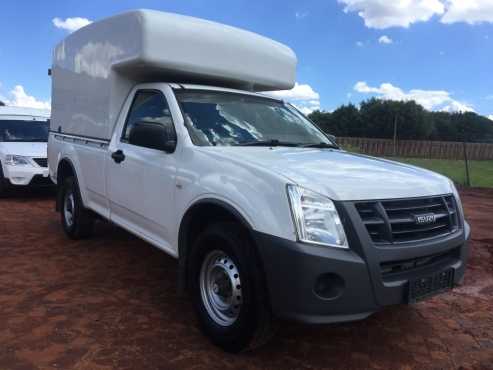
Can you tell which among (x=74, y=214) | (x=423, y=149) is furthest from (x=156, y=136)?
(x=423, y=149)

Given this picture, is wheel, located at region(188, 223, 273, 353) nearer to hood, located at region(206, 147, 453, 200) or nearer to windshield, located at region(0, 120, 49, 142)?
hood, located at region(206, 147, 453, 200)

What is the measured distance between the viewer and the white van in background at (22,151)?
9477 mm

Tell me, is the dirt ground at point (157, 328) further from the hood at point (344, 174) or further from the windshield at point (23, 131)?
the windshield at point (23, 131)

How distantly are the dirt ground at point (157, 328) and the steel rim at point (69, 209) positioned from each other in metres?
0.82

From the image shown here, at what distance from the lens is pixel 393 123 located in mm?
64000

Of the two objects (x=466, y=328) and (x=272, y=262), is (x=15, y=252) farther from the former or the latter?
(x=466, y=328)

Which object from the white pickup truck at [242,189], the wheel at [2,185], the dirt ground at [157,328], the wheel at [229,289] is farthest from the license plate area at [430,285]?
the wheel at [2,185]

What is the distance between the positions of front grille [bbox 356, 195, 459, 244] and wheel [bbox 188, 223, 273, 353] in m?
0.77

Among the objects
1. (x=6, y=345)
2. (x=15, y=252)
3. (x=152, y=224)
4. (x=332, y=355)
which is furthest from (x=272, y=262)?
(x=15, y=252)

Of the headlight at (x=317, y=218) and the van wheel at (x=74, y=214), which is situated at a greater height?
the headlight at (x=317, y=218)

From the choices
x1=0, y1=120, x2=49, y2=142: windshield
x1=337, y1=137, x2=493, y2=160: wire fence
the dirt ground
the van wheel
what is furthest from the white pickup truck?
x1=337, y1=137, x2=493, y2=160: wire fence

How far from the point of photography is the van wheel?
5910 millimetres

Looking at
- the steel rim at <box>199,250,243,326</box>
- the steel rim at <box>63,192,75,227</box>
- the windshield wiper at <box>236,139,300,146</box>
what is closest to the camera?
the steel rim at <box>199,250,243,326</box>

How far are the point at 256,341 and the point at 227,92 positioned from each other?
2495 millimetres
